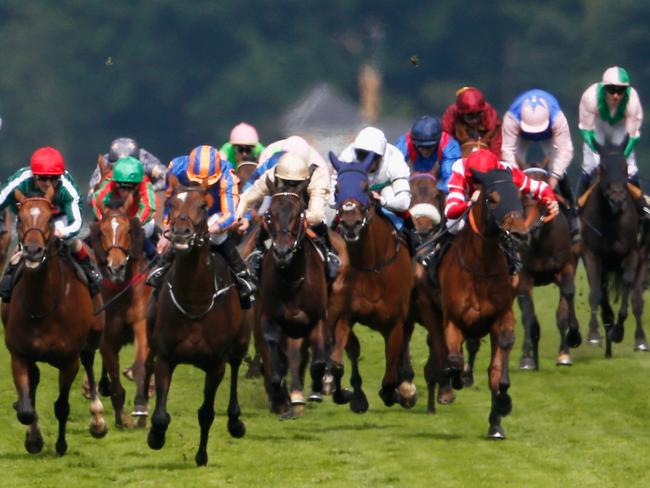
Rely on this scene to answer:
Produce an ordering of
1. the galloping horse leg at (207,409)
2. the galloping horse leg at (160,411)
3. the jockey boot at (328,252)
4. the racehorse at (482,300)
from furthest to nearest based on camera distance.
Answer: the jockey boot at (328,252)
the racehorse at (482,300)
the galloping horse leg at (207,409)
the galloping horse leg at (160,411)

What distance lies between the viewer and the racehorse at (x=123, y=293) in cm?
1498

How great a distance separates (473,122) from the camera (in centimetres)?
1805

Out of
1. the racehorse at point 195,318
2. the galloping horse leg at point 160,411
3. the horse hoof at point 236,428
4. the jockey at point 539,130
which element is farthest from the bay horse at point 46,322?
the jockey at point 539,130

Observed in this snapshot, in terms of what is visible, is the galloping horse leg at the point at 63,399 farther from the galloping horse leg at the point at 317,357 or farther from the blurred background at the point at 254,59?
the blurred background at the point at 254,59

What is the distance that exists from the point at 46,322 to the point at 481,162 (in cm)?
330

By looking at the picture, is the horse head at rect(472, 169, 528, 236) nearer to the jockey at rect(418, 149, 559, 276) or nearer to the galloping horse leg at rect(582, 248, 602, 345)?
the jockey at rect(418, 149, 559, 276)

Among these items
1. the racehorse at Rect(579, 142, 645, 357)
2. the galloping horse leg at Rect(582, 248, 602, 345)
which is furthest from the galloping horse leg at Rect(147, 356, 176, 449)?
the galloping horse leg at Rect(582, 248, 602, 345)

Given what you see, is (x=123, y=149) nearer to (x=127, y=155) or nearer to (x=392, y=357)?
(x=127, y=155)

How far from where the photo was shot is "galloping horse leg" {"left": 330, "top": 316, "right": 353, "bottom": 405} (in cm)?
1548

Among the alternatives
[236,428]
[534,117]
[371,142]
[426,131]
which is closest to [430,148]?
[426,131]

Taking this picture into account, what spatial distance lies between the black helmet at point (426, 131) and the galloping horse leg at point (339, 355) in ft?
7.56

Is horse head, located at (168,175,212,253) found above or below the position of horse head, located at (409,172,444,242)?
below

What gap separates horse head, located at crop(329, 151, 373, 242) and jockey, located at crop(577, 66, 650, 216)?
19.7 feet

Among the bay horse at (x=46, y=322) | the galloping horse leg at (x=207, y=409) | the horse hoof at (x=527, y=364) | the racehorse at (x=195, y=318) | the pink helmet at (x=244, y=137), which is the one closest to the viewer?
the racehorse at (x=195, y=318)
